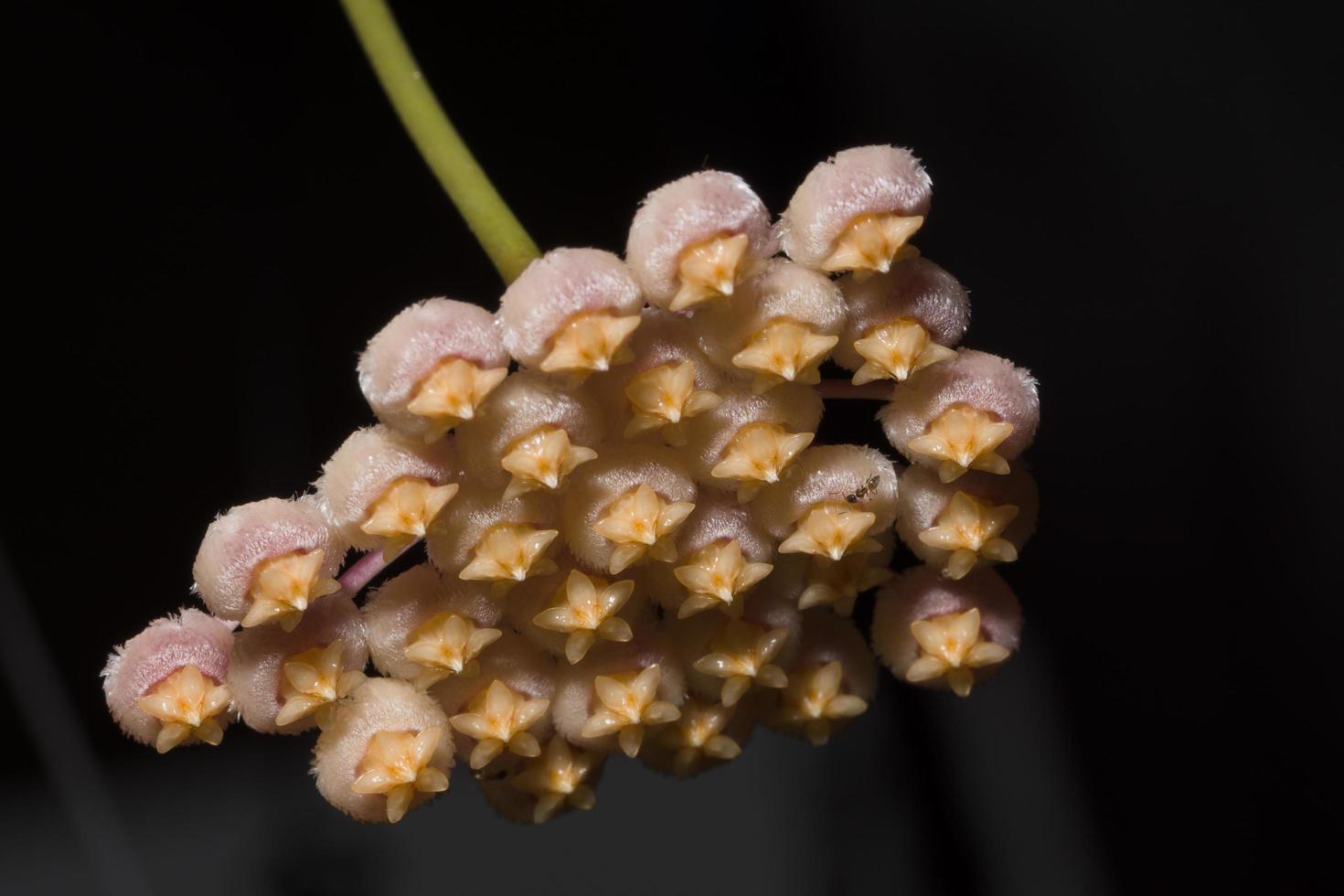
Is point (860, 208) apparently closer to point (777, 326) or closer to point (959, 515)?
point (777, 326)

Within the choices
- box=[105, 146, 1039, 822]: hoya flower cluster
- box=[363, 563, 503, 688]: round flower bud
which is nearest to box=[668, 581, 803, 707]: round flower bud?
box=[105, 146, 1039, 822]: hoya flower cluster

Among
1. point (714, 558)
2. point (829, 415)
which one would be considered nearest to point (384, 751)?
point (714, 558)

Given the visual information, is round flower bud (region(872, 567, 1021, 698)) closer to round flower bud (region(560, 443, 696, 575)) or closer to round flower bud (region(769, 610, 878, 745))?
round flower bud (region(769, 610, 878, 745))

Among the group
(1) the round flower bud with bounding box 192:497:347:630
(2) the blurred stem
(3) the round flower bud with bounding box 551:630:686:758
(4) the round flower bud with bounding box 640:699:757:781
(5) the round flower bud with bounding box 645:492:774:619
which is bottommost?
(4) the round flower bud with bounding box 640:699:757:781

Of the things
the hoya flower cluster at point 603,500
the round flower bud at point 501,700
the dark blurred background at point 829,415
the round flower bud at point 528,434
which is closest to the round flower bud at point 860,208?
the hoya flower cluster at point 603,500

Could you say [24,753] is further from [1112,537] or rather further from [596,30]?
[1112,537]

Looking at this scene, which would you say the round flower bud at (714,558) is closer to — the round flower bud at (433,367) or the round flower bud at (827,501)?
the round flower bud at (827,501)

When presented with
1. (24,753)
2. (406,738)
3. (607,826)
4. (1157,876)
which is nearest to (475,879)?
(607,826)
